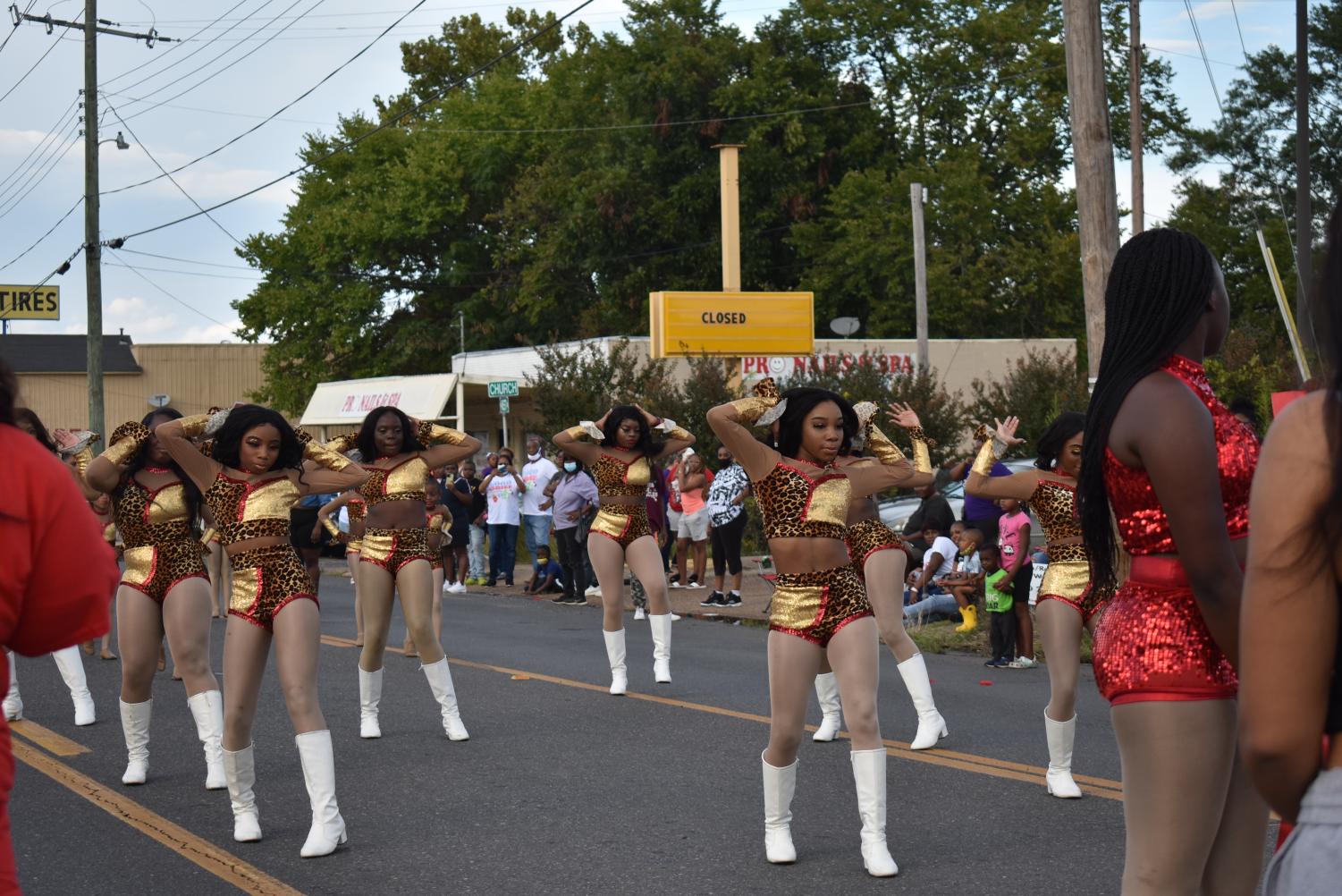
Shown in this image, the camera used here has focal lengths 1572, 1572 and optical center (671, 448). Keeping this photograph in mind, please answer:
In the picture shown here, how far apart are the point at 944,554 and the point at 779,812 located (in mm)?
9700

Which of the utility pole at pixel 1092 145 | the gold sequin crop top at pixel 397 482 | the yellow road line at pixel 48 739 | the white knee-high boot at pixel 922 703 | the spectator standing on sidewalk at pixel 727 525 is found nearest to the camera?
the white knee-high boot at pixel 922 703

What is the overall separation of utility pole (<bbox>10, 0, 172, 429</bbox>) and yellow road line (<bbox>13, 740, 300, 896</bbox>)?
23346mm

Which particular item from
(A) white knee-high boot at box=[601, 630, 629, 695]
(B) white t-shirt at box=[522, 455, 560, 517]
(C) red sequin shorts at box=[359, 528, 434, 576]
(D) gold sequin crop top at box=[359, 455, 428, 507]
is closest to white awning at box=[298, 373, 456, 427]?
(B) white t-shirt at box=[522, 455, 560, 517]

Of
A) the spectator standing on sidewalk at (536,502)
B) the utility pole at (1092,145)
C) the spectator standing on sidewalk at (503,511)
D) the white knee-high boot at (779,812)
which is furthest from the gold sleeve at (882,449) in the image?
the spectator standing on sidewalk at (503,511)

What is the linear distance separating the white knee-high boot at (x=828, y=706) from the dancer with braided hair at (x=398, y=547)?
222cm

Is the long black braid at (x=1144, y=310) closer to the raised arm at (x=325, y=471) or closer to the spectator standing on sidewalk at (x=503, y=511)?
the raised arm at (x=325, y=471)

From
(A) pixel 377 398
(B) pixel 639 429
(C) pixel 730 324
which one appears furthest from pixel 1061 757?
(A) pixel 377 398

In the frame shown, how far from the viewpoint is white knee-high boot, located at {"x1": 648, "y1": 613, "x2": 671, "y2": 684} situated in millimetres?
12031

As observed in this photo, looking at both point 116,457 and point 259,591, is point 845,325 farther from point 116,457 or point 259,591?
point 259,591

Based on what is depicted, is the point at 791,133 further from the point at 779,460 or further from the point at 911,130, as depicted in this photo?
the point at 779,460

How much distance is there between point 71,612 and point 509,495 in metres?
19.5

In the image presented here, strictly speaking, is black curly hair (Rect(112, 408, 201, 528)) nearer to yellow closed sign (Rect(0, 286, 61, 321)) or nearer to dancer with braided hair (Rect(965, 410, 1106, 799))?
dancer with braided hair (Rect(965, 410, 1106, 799))

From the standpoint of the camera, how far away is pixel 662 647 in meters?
12.1

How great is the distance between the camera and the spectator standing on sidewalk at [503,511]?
73.6 feet
